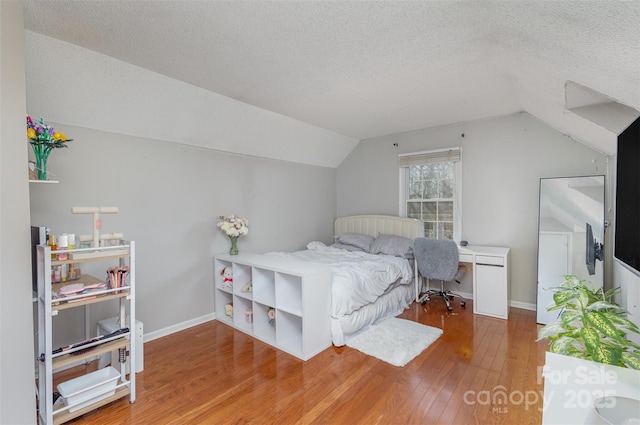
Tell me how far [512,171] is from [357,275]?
2.53m

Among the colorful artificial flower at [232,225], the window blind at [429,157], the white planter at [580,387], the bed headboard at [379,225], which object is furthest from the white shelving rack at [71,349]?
the window blind at [429,157]

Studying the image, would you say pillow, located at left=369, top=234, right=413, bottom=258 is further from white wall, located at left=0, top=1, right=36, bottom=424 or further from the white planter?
white wall, located at left=0, top=1, right=36, bottom=424

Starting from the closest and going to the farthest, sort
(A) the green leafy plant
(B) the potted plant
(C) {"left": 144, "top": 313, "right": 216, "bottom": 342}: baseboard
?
(B) the potted plant, (A) the green leafy plant, (C) {"left": 144, "top": 313, "right": 216, "bottom": 342}: baseboard

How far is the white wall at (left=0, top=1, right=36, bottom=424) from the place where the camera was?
1.52 meters

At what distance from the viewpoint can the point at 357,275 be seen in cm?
309

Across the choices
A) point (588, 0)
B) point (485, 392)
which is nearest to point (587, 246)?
point (485, 392)

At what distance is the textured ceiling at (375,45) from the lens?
1426 millimetres

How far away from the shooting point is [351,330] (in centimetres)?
295

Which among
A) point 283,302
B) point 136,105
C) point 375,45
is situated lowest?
point 283,302

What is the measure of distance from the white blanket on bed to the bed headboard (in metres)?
0.65

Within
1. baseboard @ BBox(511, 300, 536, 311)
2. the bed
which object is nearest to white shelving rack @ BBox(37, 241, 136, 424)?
the bed

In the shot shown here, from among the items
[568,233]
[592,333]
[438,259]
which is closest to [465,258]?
[438,259]

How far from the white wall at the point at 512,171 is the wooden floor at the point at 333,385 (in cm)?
123

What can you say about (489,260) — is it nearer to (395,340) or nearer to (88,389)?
(395,340)
